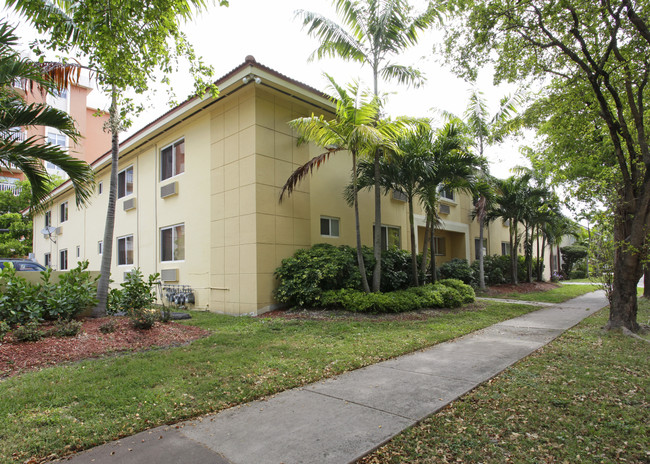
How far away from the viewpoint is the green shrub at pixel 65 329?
651 centimetres

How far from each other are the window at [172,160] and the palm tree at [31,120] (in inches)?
215

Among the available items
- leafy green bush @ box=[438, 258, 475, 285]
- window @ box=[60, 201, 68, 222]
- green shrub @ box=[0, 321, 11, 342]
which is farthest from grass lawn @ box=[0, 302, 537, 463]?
window @ box=[60, 201, 68, 222]

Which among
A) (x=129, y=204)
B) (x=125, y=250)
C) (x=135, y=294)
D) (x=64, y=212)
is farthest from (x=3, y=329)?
(x=64, y=212)

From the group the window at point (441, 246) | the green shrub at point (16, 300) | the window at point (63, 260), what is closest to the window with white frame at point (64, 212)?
the window at point (63, 260)

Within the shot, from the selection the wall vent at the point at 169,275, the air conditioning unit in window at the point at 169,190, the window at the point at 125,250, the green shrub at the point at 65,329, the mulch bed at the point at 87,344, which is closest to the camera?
the mulch bed at the point at 87,344

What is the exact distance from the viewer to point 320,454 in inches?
120

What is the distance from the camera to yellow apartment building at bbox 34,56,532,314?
1048cm

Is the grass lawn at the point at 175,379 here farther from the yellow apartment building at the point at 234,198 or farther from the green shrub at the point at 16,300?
the yellow apartment building at the point at 234,198

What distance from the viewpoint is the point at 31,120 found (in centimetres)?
702

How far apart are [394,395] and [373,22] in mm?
9588

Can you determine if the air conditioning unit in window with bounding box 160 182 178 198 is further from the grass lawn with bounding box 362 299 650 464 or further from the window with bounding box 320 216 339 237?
the grass lawn with bounding box 362 299 650 464

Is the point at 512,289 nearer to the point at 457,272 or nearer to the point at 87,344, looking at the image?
the point at 457,272

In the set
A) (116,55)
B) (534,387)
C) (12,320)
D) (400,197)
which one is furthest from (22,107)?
(400,197)

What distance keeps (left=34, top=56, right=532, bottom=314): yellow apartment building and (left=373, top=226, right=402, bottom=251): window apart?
5 centimetres
